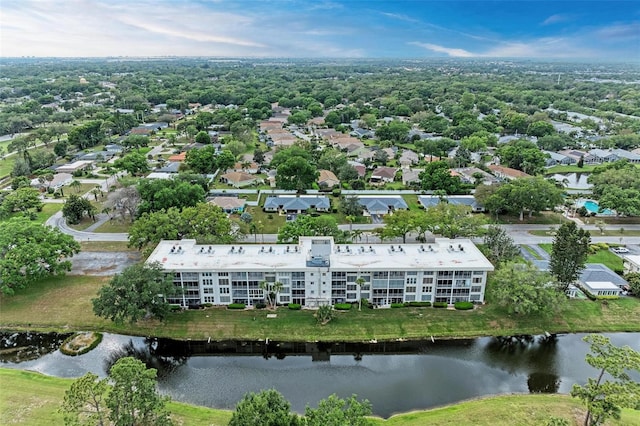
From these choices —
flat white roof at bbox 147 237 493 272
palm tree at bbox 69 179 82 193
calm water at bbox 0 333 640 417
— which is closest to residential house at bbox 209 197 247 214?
flat white roof at bbox 147 237 493 272

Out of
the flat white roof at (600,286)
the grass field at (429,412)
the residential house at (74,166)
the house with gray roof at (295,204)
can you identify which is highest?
the residential house at (74,166)

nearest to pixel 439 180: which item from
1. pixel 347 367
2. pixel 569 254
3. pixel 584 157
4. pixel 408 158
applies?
pixel 408 158

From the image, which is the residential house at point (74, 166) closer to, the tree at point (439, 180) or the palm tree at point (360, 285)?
the tree at point (439, 180)

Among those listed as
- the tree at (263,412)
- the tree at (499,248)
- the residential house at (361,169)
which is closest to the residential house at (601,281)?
the tree at (499,248)

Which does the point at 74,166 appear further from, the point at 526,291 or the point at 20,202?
the point at 526,291

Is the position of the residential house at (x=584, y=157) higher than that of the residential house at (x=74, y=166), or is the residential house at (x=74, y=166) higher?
the residential house at (x=584, y=157)

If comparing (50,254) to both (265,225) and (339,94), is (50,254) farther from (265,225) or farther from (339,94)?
(339,94)

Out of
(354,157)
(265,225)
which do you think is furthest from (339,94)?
(265,225)
